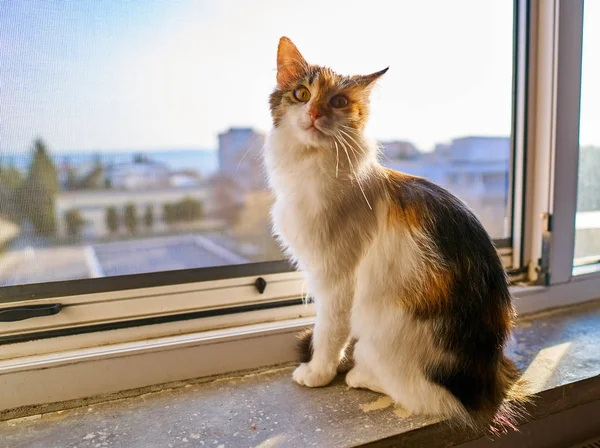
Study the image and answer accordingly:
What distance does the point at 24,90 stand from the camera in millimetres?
818

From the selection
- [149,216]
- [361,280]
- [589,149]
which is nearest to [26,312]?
[149,216]

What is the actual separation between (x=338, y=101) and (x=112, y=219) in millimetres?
539

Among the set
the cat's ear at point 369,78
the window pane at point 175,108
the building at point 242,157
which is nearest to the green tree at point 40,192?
the window pane at point 175,108

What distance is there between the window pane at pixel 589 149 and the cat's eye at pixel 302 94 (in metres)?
0.86

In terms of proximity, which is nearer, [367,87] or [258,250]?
[367,87]

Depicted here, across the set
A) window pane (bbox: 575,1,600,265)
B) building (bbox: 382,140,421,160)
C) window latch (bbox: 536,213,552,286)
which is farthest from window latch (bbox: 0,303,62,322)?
window pane (bbox: 575,1,600,265)

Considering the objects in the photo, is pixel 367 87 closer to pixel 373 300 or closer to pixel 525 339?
pixel 373 300

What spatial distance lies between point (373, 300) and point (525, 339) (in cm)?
56

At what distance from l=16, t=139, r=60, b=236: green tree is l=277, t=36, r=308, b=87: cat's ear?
49cm

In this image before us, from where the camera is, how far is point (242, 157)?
1.00m

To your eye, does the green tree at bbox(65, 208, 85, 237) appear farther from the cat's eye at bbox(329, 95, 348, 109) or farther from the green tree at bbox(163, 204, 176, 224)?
the cat's eye at bbox(329, 95, 348, 109)

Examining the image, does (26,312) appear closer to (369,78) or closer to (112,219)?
(112,219)

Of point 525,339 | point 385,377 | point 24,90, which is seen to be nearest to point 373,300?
point 385,377

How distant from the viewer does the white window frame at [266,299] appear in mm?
843
